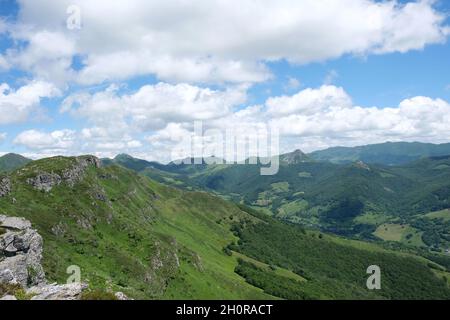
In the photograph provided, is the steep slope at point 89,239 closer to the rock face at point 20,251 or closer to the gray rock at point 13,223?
the rock face at point 20,251

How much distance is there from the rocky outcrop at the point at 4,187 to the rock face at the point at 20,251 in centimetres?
5674

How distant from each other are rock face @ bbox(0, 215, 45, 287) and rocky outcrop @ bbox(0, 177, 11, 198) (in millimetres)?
56736

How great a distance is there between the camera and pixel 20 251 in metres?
75.2

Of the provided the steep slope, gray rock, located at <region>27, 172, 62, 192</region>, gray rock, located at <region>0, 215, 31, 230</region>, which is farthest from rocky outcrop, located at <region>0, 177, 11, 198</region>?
gray rock, located at <region>0, 215, 31, 230</region>

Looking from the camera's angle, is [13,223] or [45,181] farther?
[45,181]

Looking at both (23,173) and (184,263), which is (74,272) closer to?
(23,173)

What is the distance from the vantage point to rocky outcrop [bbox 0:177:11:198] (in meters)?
134

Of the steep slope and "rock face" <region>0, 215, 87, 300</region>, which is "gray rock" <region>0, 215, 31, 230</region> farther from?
the steep slope

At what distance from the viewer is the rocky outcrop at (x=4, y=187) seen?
134462 millimetres

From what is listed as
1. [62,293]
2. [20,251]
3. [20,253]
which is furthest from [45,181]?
[62,293]

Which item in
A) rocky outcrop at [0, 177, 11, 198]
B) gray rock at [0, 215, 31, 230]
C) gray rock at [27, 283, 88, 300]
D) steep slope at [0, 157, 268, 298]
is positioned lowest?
steep slope at [0, 157, 268, 298]

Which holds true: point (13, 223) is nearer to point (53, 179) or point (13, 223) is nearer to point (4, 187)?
point (4, 187)

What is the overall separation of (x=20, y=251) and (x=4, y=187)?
7340 centimetres
